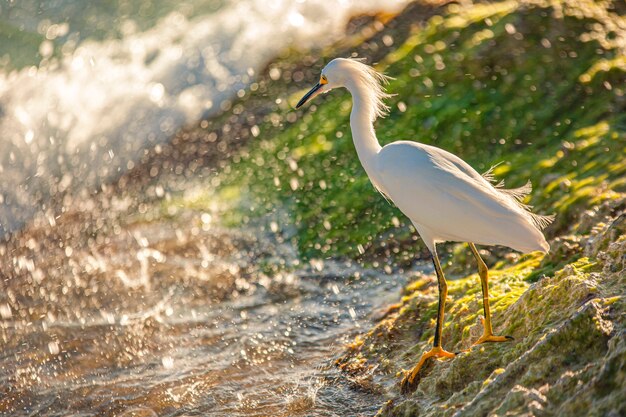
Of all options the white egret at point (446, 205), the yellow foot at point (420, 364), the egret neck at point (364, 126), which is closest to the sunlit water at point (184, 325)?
the yellow foot at point (420, 364)

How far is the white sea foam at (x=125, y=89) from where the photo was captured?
1195cm

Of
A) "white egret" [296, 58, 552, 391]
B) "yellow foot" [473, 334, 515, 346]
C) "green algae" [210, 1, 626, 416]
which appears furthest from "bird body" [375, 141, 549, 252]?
"yellow foot" [473, 334, 515, 346]

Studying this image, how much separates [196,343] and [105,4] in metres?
14.4

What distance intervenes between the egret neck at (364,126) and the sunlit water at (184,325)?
1635mm

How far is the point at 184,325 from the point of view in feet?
23.0

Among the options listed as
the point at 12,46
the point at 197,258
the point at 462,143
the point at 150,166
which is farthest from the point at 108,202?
the point at 12,46

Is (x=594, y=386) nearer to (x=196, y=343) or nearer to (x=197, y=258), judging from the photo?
(x=196, y=343)

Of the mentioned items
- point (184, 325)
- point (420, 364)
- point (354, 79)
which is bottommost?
point (184, 325)

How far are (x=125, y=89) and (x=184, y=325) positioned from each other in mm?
8008

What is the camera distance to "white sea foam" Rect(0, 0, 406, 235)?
11953 millimetres

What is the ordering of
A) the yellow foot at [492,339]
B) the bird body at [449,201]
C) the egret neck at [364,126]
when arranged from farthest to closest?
the egret neck at [364,126] → the bird body at [449,201] → the yellow foot at [492,339]


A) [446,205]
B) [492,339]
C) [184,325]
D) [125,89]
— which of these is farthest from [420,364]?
[125,89]

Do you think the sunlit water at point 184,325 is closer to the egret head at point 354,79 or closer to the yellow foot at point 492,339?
the yellow foot at point 492,339

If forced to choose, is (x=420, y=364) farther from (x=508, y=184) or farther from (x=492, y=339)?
(x=508, y=184)
